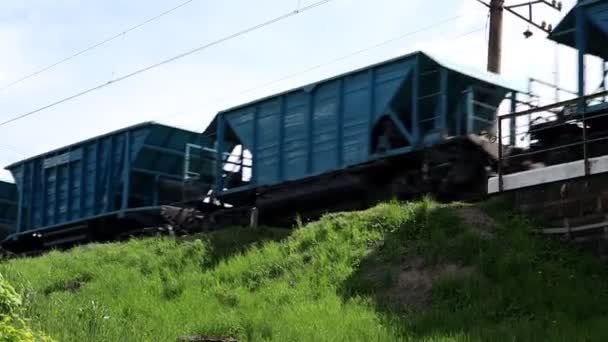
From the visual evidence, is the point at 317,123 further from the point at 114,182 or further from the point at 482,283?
the point at 482,283

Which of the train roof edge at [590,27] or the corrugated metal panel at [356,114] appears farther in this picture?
the corrugated metal panel at [356,114]

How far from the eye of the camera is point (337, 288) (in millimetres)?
13438

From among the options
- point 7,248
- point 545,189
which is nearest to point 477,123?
point 545,189

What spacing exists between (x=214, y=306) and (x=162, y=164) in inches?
500

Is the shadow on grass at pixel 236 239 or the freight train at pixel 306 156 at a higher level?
the freight train at pixel 306 156

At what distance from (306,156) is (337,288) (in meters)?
7.53

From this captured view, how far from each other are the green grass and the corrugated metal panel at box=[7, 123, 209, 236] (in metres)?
7.34

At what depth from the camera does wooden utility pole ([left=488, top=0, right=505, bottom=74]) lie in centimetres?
2466

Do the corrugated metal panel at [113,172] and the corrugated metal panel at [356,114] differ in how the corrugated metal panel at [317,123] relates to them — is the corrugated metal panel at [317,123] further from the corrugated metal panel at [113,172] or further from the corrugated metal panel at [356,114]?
the corrugated metal panel at [113,172]

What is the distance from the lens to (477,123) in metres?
18.8

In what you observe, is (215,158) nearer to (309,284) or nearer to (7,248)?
(7,248)

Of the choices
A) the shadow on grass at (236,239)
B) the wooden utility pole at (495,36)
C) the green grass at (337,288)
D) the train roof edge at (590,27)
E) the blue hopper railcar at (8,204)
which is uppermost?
the wooden utility pole at (495,36)

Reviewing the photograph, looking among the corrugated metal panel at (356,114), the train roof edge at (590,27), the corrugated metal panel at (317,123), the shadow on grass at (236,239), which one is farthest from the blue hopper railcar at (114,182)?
the train roof edge at (590,27)

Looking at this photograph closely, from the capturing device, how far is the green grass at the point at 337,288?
444 inches
